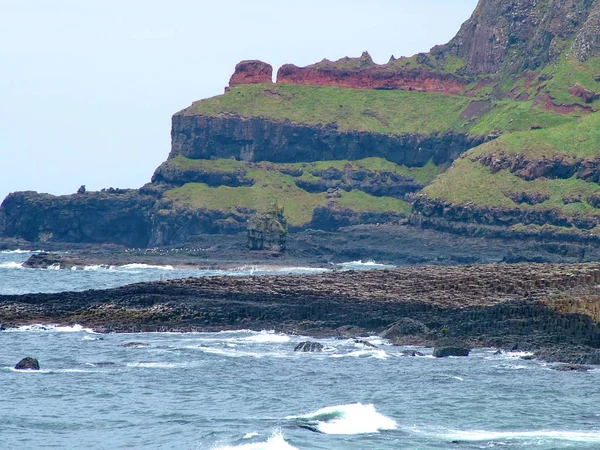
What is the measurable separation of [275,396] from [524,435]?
37.2 ft

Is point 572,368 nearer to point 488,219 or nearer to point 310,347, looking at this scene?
point 310,347

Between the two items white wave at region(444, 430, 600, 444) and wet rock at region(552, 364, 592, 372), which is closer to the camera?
white wave at region(444, 430, 600, 444)

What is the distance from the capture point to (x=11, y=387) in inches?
2219

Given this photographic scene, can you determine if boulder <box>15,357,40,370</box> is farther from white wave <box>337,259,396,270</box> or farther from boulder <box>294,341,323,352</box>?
white wave <box>337,259,396,270</box>

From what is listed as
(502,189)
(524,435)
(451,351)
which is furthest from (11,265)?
(524,435)

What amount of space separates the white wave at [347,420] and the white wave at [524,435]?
247 centimetres

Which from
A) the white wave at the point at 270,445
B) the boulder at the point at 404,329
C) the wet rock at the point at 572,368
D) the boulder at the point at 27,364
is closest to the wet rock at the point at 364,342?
the boulder at the point at 404,329

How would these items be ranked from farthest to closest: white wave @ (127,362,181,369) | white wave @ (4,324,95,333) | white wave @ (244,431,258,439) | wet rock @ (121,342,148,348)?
white wave @ (4,324,95,333) → wet rock @ (121,342,148,348) → white wave @ (127,362,181,369) → white wave @ (244,431,258,439)

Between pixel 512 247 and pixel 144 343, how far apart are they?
336 feet

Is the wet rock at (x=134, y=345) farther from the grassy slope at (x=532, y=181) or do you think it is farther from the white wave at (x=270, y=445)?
the grassy slope at (x=532, y=181)

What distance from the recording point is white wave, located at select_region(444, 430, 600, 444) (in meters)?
45.5

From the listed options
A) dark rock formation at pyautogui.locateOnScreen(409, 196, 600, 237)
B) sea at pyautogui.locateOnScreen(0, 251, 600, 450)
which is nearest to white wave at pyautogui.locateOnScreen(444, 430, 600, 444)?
sea at pyautogui.locateOnScreen(0, 251, 600, 450)

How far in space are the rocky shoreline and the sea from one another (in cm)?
230

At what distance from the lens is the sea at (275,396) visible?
4550 centimetres
